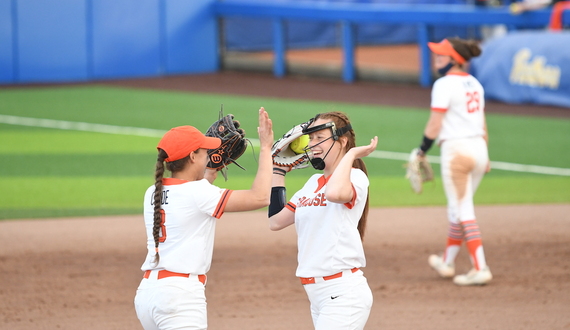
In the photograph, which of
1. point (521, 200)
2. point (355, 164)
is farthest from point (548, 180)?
point (355, 164)

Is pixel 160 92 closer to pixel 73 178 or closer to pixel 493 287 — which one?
pixel 73 178

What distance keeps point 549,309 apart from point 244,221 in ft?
12.4

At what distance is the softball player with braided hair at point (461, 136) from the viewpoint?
6145 mm

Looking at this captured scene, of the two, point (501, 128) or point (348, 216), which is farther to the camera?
point (501, 128)

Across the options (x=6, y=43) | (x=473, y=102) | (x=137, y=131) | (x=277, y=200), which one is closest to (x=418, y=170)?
(x=473, y=102)

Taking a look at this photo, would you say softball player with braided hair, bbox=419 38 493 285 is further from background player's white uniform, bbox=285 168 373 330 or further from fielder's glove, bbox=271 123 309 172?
background player's white uniform, bbox=285 168 373 330

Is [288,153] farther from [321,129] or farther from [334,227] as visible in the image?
[334,227]

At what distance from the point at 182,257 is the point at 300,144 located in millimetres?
816

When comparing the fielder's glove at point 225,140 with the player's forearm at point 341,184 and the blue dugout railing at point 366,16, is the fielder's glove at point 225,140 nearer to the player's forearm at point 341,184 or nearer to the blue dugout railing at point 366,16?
the player's forearm at point 341,184

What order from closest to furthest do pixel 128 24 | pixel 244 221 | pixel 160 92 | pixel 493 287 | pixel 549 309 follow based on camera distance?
1. pixel 549 309
2. pixel 493 287
3. pixel 244 221
4. pixel 160 92
5. pixel 128 24

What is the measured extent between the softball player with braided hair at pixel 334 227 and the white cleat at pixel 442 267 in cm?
281

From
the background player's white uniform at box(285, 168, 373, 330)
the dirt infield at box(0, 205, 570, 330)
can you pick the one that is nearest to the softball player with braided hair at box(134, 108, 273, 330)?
the background player's white uniform at box(285, 168, 373, 330)

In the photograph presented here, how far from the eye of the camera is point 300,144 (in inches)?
153

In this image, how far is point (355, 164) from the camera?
396 cm
